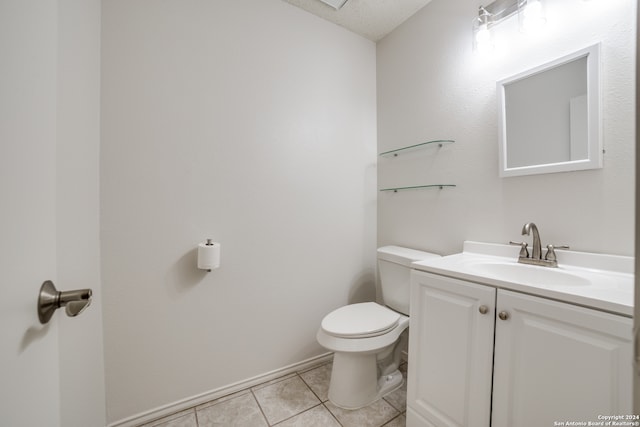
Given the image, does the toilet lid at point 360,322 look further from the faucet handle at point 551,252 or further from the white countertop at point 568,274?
the faucet handle at point 551,252

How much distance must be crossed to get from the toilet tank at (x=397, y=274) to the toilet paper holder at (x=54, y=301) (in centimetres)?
145

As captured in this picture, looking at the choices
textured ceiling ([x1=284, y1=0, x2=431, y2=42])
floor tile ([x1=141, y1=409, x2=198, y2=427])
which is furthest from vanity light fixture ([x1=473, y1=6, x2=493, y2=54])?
floor tile ([x1=141, y1=409, x2=198, y2=427])

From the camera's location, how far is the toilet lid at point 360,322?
52.6 inches

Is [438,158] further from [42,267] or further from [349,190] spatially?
[42,267]

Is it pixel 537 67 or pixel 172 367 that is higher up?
pixel 537 67

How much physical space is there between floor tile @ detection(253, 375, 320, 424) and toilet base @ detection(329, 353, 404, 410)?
0.49 ft

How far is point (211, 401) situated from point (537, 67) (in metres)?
2.42

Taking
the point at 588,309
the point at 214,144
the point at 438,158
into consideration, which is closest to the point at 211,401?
the point at 214,144

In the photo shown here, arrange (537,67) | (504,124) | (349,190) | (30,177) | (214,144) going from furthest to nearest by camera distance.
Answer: (349,190) < (214,144) < (504,124) < (537,67) < (30,177)

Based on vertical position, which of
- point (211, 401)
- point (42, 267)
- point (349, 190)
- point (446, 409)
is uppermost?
point (349, 190)

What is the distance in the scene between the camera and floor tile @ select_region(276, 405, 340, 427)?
128 cm

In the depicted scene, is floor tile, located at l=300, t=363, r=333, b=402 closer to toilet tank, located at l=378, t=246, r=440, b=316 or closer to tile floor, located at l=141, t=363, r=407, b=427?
tile floor, located at l=141, t=363, r=407, b=427

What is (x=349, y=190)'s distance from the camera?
6.36 ft

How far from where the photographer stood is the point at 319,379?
5.39ft
